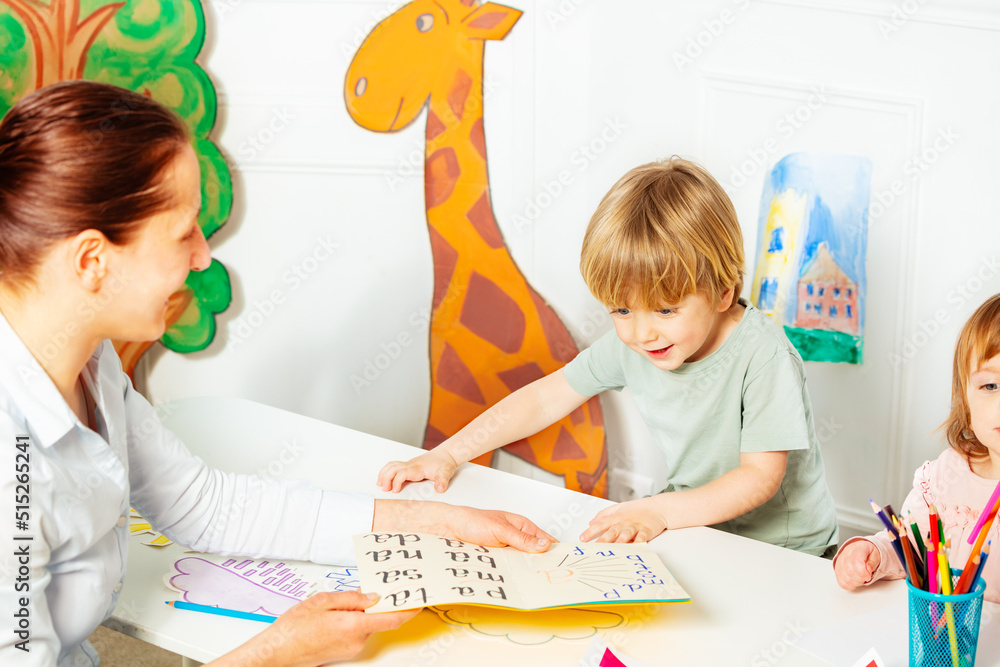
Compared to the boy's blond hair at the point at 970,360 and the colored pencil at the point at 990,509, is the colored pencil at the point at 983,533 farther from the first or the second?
the boy's blond hair at the point at 970,360

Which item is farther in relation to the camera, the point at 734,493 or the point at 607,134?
the point at 607,134

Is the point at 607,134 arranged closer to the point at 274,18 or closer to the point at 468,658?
the point at 274,18

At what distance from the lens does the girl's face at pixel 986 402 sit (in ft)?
3.24

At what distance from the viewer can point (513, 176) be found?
81.4 inches

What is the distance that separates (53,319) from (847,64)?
1.51 m

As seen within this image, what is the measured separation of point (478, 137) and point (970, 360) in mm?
1311

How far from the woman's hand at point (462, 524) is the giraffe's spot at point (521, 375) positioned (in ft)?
3.40

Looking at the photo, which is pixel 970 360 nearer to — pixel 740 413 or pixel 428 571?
pixel 740 413

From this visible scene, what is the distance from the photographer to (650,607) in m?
0.97

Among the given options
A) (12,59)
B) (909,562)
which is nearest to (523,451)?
(909,562)

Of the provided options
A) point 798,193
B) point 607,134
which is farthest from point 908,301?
point 607,134

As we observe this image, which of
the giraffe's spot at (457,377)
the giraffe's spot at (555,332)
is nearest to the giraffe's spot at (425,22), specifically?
the giraffe's spot at (555,332)

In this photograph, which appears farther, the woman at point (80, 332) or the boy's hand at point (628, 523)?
the boy's hand at point (628, 523)

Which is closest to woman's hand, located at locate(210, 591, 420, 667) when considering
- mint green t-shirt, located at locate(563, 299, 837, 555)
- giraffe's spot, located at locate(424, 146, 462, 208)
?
mint green t-shirt, located at locate(563, 299, 837, 555)
